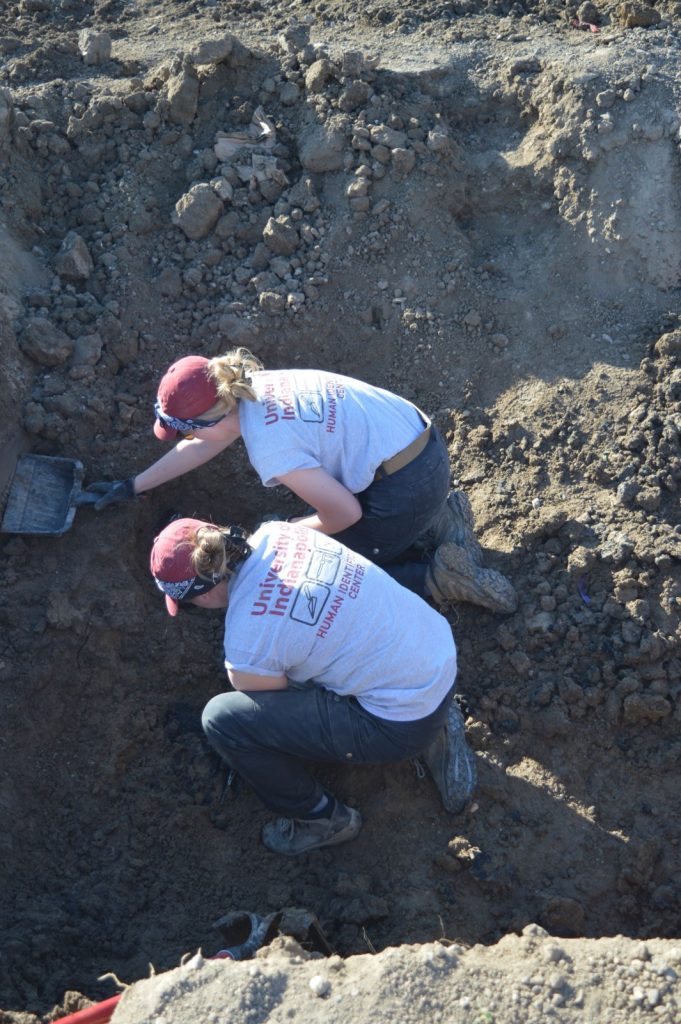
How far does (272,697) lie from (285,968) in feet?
3.04

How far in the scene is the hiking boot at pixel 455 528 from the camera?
459cm

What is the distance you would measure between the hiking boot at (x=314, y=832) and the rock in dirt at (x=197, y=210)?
10.0 ft

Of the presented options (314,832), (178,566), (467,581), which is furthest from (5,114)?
(314,832)

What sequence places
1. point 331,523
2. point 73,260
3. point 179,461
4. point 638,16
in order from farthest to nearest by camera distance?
1. point 638,16
2. point 73,260
3. point 179,461
4. point 331,523

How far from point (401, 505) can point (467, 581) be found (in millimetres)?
479

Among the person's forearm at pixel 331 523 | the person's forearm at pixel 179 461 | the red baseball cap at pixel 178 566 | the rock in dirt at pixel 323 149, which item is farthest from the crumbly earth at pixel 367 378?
the red baseball cap at pixel 178 566

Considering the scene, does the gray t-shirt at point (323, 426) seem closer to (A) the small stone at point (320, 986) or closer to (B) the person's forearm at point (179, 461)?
(B) the person's forearm at point (179, 461)

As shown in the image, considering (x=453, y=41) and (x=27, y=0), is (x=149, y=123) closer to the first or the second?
(x=27, y=0)

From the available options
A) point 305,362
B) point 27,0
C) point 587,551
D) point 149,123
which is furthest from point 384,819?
point 27,0

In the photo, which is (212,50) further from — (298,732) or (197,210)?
(298,732)

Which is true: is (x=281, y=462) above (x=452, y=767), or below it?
above

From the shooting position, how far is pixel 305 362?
17.6 feet

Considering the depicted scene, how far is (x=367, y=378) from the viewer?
5344 mm

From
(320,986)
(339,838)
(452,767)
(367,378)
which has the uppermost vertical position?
(367,378)
